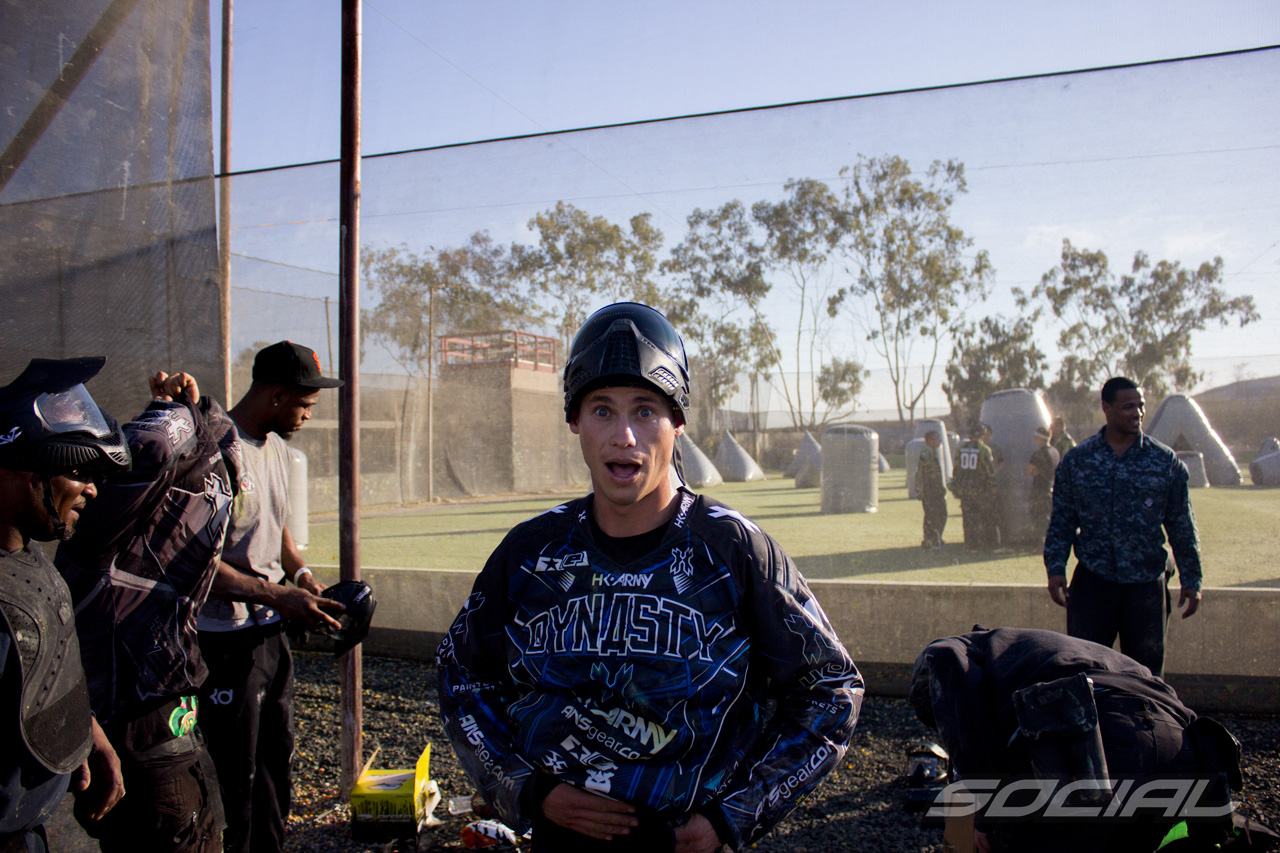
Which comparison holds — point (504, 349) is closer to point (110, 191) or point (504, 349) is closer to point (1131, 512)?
point (110, 191)

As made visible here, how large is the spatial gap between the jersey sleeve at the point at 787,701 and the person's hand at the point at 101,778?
1.61 meters

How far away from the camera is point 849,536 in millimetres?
6523

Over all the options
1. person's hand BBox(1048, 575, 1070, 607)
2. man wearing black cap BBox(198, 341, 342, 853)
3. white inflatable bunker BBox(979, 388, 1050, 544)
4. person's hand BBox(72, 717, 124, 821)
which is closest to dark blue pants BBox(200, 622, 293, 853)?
man wearing black cap BBox(198, 341, 342, 853)

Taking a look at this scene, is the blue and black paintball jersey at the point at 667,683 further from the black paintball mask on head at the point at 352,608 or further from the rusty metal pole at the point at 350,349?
the rusty metal pole at the point at 350,349

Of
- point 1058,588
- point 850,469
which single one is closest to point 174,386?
point 1058,588

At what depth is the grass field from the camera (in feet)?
16.8

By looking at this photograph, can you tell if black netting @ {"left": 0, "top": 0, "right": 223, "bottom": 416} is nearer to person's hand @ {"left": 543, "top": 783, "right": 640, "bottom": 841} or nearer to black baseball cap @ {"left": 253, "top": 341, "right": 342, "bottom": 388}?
black baseball cap @ {"left": 253, "top": 341, "right": 342, "bottom": 388}

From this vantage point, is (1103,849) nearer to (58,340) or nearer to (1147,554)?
(1147,554)

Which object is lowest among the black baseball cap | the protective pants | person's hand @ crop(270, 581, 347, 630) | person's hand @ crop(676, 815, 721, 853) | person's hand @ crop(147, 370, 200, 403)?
Answer: the protective pants

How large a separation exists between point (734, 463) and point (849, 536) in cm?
122

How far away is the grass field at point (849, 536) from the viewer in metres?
5.11

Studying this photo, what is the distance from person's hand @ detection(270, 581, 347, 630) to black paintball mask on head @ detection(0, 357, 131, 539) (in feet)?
3.38

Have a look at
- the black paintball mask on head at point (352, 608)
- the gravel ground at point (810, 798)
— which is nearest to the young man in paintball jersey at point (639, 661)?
the black paintball mask on head at point (352, 608)

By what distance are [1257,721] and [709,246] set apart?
4.80 meters
